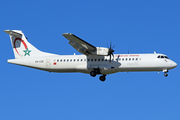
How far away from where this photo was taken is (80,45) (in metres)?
28.5

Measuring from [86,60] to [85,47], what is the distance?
1793 millimetres

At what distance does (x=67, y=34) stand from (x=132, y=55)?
22.5 feet

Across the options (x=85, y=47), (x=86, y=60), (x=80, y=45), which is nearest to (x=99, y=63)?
(x=86, y=60)

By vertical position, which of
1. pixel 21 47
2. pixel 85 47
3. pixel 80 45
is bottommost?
pixel 85 47

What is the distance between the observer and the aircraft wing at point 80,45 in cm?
2709

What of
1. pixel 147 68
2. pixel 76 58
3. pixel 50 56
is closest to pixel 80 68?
pixel 76 58

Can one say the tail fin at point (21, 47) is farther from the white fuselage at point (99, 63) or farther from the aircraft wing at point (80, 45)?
the aircraft wing at point (80, 45)

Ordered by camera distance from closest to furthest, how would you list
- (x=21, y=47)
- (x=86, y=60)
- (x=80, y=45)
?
(x=80, y=45)
(x=86, y=60)
(x=21, y=47)

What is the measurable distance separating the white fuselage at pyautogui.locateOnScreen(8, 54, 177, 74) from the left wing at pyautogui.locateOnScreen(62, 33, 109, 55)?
91 centimetres

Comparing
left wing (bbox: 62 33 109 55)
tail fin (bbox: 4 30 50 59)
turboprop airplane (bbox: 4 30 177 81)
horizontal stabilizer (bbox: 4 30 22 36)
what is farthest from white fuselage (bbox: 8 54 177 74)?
horizontal stabilizer (bbox: 4 30 22 36)

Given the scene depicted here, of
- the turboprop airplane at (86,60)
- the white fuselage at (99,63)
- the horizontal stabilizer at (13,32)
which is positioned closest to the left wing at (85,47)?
the turboprop airplane at (86,60)

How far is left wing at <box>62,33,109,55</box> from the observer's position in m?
27.7

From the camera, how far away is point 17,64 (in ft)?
103

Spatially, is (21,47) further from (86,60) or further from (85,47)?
(85,47)
